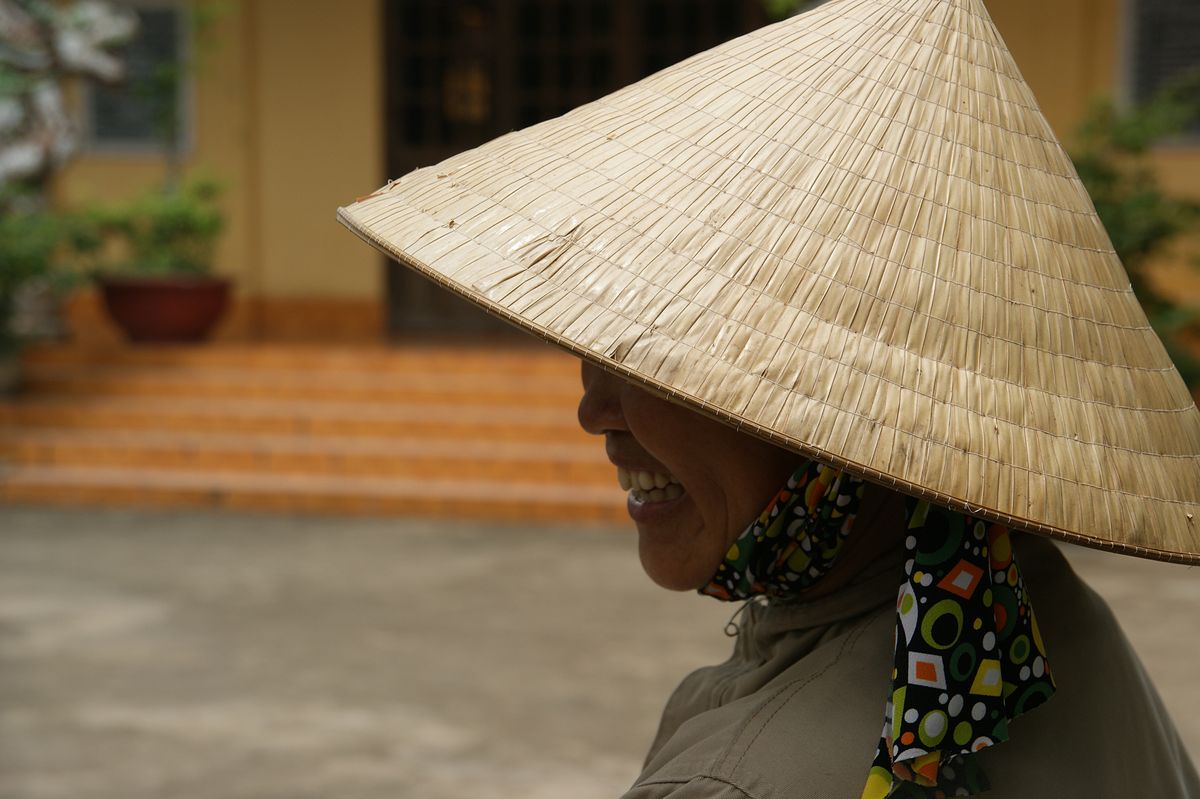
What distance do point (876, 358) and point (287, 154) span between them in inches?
423

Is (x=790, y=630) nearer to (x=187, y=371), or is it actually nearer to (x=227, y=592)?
(x=227, y=592)

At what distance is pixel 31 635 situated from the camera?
5.65 meters

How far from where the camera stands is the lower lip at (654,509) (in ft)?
4.58

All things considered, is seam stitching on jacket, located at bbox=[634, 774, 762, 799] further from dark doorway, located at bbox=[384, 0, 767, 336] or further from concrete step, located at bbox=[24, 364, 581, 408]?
dark doorway, located at bbox=[384, 0, 767, 336]

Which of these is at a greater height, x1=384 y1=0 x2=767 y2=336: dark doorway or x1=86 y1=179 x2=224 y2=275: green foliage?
x1=384 y1=0 x2=767 y2=336: dark doorway

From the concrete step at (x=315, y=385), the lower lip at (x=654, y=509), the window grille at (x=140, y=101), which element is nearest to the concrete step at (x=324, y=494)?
the concrete step at (x=315, y=385)

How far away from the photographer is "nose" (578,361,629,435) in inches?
53.6

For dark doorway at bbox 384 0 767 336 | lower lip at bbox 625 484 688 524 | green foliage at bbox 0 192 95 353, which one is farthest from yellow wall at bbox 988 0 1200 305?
lower lip at bbox 625 484 688 524

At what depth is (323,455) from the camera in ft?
27.9

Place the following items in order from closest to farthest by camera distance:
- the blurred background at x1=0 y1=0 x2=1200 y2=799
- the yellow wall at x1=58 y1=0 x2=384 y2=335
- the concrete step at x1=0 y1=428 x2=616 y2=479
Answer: the blurred background at x1=0 y1=0 x2=1200 y2=799 < the concrete step at x1=0 y1=428 x2=616 y2=479 < the yellow wall at x1=58 y1=0 x2=384 y2=335

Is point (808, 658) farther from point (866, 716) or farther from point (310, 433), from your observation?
point (310, 433)

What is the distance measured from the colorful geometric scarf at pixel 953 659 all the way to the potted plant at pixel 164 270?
935 cm

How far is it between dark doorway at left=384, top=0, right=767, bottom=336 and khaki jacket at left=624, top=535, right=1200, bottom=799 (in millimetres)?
10237

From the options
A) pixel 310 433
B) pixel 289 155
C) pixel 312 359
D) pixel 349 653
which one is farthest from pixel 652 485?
pixel 289 155
